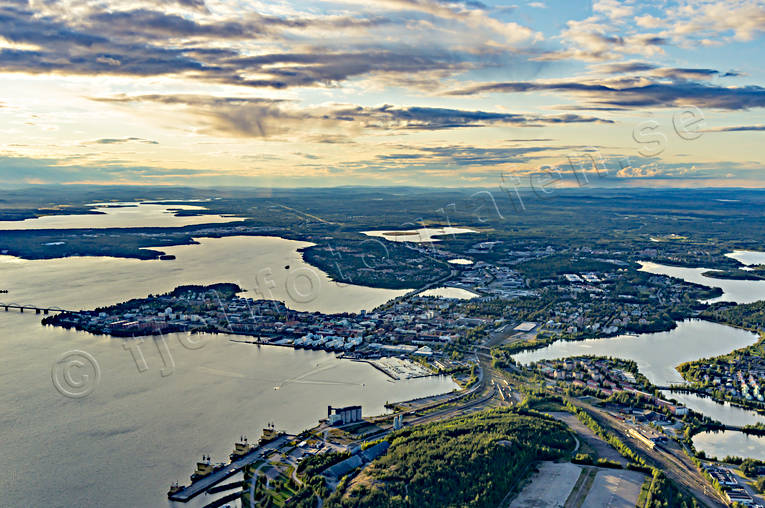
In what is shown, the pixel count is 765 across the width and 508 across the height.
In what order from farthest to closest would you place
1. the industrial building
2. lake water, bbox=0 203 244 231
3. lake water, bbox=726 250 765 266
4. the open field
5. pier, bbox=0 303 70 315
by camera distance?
lake water, bbox=0 203 244 231 → lake water, bbox=726 250 765 266 → pier, bbox=0 303 70 315 → the industrial building → the open field

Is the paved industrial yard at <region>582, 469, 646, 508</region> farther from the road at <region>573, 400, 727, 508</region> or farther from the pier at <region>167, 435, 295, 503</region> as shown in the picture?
the pier at <region>167, 435, 295, 503</region>

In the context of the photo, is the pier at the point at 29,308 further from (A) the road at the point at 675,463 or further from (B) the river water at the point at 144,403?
(A) the road at the point at 675,463

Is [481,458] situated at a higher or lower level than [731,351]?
higher

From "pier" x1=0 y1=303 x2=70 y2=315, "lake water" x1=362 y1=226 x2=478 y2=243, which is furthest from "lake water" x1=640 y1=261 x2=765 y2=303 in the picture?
"pier" x1=0 y1=303 x2=70 y2=315

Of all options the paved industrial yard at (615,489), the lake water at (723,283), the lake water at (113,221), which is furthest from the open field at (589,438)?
the lake water at (113,221)

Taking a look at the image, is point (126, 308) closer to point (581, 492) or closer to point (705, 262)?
point (581, 492)

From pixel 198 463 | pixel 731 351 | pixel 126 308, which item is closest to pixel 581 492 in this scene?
pixel 198 463
